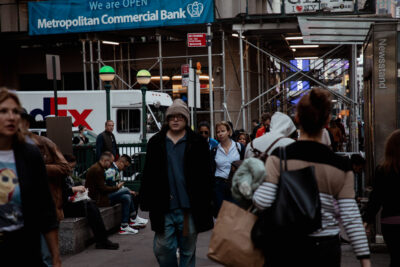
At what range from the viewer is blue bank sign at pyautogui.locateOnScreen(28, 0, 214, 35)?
64.7 feet

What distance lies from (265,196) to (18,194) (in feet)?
4.57

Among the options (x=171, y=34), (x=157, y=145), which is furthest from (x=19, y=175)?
(x=171, y=34)

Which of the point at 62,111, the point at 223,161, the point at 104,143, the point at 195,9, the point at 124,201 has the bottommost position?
the point at 124,201

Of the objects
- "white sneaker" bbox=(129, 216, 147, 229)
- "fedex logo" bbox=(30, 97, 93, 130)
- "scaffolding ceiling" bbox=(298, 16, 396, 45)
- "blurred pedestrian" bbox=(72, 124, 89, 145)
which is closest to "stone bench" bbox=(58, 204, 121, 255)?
"white sneaker" bbox=(129, 216, 147, 229)

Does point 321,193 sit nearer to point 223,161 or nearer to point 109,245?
point 223,161

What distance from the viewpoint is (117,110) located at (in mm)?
18516

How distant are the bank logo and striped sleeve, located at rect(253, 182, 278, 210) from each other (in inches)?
680

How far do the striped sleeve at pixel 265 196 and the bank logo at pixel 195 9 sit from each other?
1728cm

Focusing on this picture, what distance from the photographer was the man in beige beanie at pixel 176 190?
15.2 ft

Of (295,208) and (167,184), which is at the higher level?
(295,208)

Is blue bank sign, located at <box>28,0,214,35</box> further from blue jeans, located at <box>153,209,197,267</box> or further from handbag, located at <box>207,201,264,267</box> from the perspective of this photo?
handbag, located at <box>207,201,264,267</box>

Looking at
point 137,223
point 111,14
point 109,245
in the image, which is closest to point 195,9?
point 111,14

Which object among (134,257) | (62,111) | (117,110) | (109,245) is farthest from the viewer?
(62,111)

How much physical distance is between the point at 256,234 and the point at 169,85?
20652 millimetres
